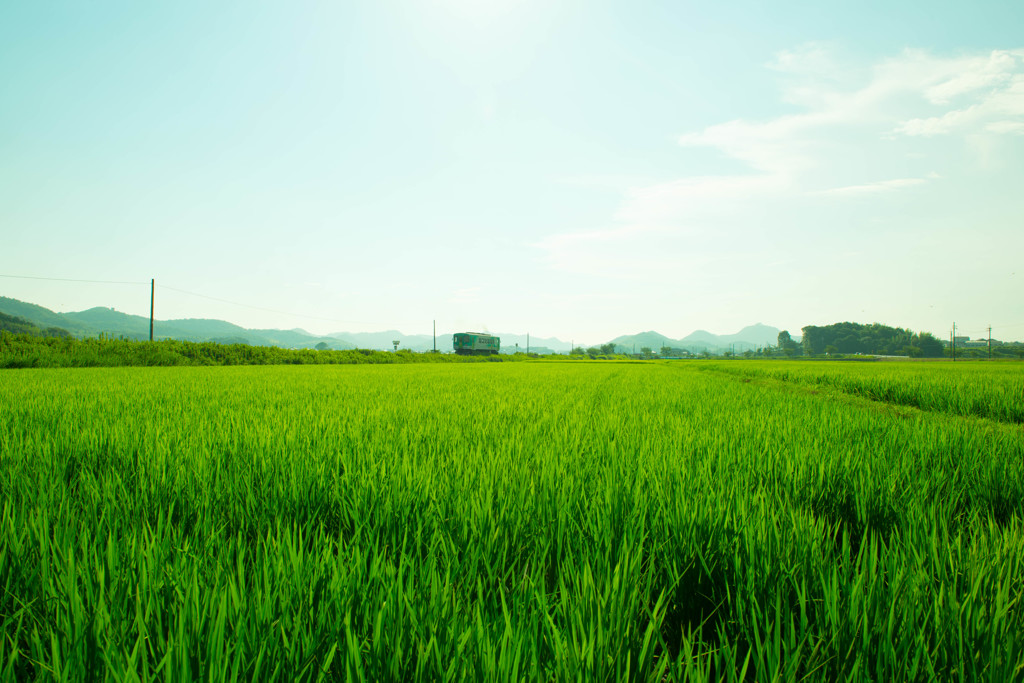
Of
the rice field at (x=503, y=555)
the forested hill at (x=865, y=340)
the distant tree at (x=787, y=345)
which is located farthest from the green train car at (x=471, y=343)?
the forested hill at (x=865, y=340)

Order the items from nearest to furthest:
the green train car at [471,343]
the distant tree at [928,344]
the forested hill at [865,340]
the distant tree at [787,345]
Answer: the green train car at [471,343] < the distant tree at [928,344] < the forested hill at [865,340] < the distant tree at [787,345]

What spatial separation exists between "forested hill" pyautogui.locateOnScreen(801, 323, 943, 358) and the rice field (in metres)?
146

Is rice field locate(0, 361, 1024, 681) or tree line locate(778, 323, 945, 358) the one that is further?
tree line locate(778, 323, 945, 358)

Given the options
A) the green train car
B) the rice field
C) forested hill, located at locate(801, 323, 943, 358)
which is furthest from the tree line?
the rice field

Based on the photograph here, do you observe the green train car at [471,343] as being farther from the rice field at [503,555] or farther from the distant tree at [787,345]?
the distant tree at [787,345]

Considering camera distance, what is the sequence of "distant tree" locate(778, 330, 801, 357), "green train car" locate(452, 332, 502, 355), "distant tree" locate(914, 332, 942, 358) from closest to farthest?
"green train car" locate(452, 332, 502, 355) < "distant tree" locate(914, 332, 942, 358) < "distant tree" locate(778, 330, 801, 357)

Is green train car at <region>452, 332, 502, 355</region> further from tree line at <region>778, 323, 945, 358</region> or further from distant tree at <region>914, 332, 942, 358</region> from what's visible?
distant tree at <region>914, 332, 942, 358</region>

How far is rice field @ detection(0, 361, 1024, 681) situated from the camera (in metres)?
0.73

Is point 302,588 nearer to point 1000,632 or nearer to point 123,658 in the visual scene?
point 123,658

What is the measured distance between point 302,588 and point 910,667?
118cm

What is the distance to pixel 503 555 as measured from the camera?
1167 millimetres

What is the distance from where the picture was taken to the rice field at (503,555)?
28.7 inches

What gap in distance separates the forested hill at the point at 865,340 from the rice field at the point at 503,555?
146 m

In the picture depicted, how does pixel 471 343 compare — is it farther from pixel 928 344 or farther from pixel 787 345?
pixel 928 344
